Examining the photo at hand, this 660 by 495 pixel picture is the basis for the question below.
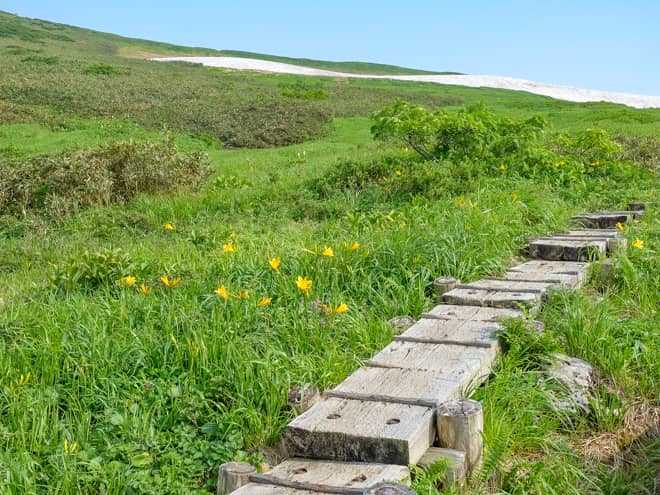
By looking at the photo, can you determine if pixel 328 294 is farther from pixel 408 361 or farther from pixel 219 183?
pixel 219 183

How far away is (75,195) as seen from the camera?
10594 mm

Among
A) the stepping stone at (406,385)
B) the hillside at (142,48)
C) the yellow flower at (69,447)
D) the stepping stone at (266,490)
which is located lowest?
the yellow flower at (69,447)

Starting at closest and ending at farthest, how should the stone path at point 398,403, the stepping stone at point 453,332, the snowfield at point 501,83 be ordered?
the stone path at point 398,403
the stepping stone at point 453,332
the snowfield at point 501,83

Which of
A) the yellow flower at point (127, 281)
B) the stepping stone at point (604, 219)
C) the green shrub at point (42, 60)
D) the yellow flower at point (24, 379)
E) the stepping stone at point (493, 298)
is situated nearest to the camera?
the yellow flower at point (24, 379)

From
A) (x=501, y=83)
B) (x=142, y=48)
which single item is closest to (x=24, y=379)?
(x=501, y=83)

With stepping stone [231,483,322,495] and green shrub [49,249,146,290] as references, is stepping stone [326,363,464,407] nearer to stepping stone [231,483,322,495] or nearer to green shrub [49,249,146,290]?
stepping stone [231,483,322,495]

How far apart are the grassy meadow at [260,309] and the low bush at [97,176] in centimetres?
4

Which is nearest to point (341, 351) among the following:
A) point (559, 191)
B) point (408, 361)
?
point (408, 361)

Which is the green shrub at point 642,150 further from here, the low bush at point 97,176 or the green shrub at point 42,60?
the green shrub at point 42,60

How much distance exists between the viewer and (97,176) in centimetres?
1065

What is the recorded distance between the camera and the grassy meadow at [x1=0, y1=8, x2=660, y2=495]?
11.1 ft

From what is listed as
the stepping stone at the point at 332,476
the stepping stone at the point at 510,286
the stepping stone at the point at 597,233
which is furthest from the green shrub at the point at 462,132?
the stepping stone at the point at 332,476

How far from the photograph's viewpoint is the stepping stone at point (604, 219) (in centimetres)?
794

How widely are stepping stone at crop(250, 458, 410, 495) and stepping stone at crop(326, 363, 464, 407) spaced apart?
17.2 inches
